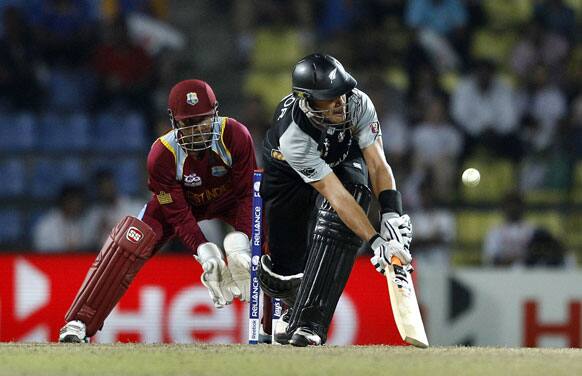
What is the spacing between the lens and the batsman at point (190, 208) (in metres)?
6.67

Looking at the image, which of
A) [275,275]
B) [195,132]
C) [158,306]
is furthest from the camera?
[158,306]

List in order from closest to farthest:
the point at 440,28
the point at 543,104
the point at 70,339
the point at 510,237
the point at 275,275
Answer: the point at 275,275, the point at 70,339, the point at 510,237, the point at 543,104, the point at 440,28

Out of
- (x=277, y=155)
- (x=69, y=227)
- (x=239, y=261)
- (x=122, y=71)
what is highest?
(x=277, y=155)

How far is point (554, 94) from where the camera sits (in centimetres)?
1190

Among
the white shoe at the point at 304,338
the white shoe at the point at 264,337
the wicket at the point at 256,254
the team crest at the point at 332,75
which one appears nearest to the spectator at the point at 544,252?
the white shoe at the point at 264,337

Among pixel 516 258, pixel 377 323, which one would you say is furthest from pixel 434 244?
pixel 377 323

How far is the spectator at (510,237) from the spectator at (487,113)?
102 cm

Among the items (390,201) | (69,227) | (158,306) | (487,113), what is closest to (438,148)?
(487,113)

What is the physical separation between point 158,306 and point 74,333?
2382mm

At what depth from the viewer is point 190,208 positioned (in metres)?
6.95

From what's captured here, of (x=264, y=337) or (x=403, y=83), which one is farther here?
(x=403, y=83)

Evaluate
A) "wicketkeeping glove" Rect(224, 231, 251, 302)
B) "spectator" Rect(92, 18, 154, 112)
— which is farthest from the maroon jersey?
"spectator" Rect(92, 18, 154, 112)

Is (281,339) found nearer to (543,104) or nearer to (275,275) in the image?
(275,275)

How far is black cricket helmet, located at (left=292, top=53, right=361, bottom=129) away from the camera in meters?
5.94
